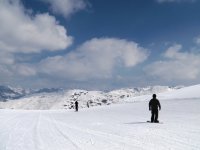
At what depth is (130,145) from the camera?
1211 cm

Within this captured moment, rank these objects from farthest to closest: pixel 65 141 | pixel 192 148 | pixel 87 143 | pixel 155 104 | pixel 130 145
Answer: pixel 155 104 < pixel 65 141 < pixel 87 143 < pixel 130 145 < pixel 192 148

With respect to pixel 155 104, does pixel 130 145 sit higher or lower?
lower

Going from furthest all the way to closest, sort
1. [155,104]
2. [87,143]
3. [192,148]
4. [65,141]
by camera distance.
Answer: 1. [155,104]
2. [65,141]
3. [87,143]
4. [192,148]

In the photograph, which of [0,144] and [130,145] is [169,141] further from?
[0,144]

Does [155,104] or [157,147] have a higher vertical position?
[155,104]

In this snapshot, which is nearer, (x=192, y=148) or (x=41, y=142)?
(x=192, y=148)

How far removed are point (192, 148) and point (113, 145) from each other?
2875 millimetres

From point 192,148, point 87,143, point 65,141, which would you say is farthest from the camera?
point 65,141

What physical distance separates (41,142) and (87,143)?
2083 millimetres

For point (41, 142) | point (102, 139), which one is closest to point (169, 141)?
point (102, 139)

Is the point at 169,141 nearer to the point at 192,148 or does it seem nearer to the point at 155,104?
the point at 192,148

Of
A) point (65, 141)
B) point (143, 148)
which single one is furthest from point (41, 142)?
point (143, 148)

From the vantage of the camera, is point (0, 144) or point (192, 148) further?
point (0, 144)

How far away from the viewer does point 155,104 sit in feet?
83.5
